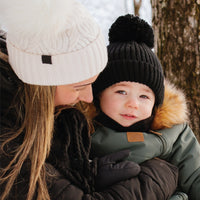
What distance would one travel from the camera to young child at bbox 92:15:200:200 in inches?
69.7

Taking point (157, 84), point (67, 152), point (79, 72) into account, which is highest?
point (79, 72)

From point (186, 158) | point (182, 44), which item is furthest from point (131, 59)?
point (182, 44)

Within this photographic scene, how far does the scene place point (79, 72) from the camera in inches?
51.0

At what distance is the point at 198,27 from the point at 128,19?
883 mm

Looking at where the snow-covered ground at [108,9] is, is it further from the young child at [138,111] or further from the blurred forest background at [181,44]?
the young child at [138,111]

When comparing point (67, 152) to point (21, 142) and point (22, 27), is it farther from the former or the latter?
point (22, 27)

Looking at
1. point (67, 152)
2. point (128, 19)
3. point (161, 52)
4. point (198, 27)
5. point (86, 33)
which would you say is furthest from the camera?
point (161, 52)

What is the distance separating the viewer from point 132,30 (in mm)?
1893

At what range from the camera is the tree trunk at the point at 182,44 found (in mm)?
2418

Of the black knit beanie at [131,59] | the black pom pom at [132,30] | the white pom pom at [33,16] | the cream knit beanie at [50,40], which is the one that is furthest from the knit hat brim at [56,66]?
the black pom pom at [132,30]

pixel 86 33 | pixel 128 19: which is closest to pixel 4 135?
pixel 86 33

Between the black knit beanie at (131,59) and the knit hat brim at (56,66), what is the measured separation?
47 centimetres

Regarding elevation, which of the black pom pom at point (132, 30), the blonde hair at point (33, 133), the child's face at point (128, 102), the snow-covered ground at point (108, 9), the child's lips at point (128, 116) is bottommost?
the snow-covered ground at point (108, 9)

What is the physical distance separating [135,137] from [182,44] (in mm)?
1157
